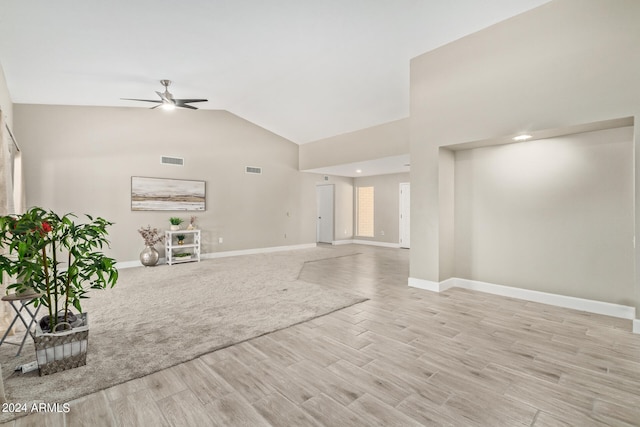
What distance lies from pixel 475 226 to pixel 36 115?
7503mm

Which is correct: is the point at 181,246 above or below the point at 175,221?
below

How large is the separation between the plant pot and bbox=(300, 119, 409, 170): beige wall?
5564 mm

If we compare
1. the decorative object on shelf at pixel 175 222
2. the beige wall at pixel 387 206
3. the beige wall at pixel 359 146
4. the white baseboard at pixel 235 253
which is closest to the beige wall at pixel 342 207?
the beige wall at pixel 387 206

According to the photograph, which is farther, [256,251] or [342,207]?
[342,207]

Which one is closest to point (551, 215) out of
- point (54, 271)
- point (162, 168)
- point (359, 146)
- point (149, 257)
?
point (359, 146)

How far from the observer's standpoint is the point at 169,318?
3166 mm

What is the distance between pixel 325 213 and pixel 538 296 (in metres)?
6.82

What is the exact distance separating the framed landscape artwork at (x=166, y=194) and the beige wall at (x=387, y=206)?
5272 mm

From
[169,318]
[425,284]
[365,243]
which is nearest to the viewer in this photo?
[169,318]

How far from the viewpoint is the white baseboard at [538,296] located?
10.5 ft

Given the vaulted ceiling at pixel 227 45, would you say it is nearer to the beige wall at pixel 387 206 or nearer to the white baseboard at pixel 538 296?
the white baseboard at pixel 538 296

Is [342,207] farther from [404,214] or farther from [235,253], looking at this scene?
[235,253]

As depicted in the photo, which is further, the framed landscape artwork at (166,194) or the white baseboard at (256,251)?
the white baseboard at (256,251)

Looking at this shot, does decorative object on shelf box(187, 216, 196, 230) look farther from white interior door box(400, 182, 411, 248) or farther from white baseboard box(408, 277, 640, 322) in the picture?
white interior door box(400, 182, 411, 248)
